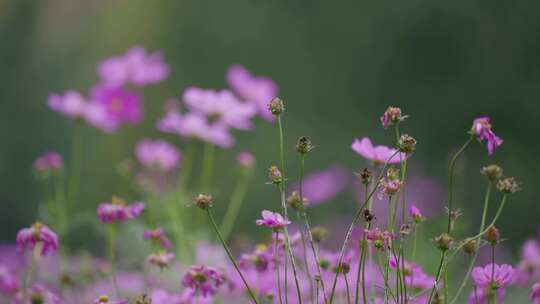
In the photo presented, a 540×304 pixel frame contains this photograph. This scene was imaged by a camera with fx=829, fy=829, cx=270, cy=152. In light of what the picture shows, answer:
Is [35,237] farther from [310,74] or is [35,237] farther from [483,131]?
[310,74]

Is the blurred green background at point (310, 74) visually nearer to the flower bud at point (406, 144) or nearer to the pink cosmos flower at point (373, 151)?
the pink cosmos flower at point (373, 151)

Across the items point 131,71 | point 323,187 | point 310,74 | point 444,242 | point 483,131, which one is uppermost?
point 310,74

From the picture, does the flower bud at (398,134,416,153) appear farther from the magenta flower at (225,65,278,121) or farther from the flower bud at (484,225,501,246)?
the magenta flower at (225,65,278,121)

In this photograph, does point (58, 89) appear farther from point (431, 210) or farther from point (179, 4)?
point (431, 210)

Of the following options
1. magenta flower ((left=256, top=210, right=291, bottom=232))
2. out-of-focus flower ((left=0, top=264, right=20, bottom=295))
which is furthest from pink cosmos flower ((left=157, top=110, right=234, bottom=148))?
magenta flower ((left=256, top=210, right=291, bottom=232))

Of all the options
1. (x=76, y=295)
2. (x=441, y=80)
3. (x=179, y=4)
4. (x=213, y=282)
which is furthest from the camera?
(x=179, y=4)

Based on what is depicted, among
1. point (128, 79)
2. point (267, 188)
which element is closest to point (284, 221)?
point (128, 79)

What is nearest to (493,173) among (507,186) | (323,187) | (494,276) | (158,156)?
(507,186)

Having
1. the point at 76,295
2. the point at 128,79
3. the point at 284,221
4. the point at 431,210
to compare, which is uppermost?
the point at 431,210
